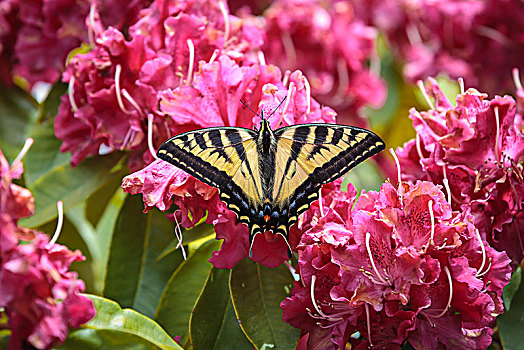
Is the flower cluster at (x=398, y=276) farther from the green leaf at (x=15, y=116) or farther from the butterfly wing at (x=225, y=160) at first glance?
the green leaf at (x=15, y=116)

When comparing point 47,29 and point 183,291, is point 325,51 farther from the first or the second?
point 183,291

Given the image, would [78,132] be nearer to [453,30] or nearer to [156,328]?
[156,328]

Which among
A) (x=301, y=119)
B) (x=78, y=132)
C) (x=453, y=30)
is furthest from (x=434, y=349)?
(x=453, y=30)

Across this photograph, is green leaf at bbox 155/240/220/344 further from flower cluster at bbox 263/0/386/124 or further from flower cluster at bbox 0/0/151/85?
flower cluster at bbox 263/0/386/124

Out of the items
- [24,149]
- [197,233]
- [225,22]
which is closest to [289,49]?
[225,22]

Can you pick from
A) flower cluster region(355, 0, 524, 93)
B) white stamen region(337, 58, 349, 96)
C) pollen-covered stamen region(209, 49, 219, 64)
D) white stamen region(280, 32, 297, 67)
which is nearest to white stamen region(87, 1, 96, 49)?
pollen-covered stamen region(209, 49, 219, 64)
